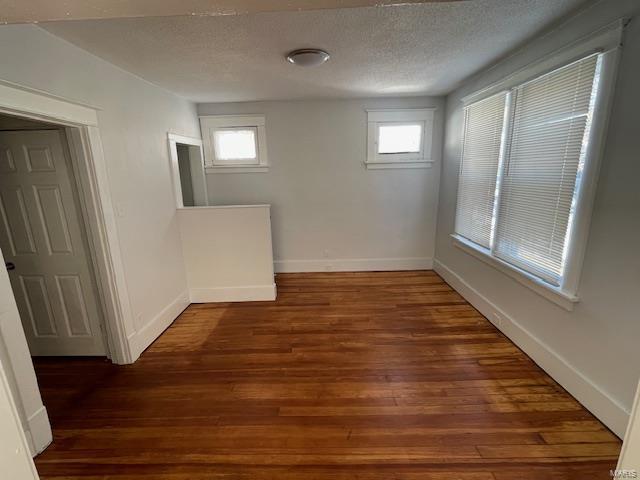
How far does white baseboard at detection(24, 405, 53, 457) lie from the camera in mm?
1607

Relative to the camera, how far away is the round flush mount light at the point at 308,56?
7.32 ft

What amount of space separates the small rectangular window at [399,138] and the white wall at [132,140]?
274 cm

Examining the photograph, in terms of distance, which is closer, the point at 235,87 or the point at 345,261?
the point at 235,87

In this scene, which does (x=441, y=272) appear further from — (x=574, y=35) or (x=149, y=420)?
(x=149, y=420)

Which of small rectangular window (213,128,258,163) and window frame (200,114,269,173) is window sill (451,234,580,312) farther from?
small rectangular window (213,128,258,163)

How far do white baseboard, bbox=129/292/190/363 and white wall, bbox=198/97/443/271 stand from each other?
1.61 m

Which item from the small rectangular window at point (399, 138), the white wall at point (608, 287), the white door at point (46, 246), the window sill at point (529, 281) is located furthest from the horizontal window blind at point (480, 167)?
the white door at point (46, 246)

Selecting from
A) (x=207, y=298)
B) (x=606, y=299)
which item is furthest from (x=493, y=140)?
(x=207, y=298)

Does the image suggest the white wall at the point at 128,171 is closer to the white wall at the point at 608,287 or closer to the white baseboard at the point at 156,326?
the white baseboard at the point at 156,326

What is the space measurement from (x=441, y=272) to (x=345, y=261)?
1447mm

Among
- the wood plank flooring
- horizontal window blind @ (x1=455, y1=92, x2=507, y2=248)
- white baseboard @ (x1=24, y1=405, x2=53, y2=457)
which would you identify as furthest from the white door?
horizontal window blind @ (x1=455, y1=92, x2=507, y2=248)

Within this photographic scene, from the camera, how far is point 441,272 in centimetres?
414

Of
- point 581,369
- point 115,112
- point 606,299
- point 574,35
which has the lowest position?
point 581,369

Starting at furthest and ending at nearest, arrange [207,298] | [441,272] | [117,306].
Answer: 1. [441,272]
2. [207,298]
3. [117,306]
